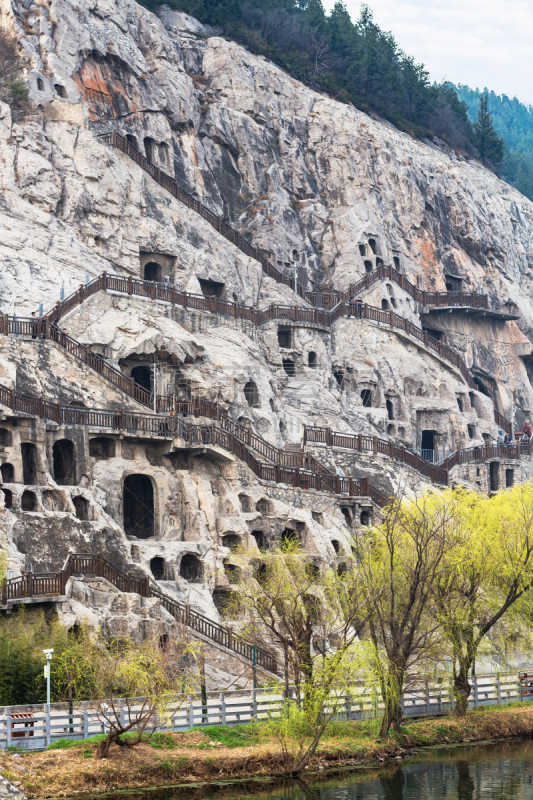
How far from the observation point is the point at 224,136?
241 feet

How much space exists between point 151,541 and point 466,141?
70468 millimetres

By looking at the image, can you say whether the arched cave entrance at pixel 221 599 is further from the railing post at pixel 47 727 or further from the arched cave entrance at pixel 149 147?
the arched cave entrance at pixel 149 147

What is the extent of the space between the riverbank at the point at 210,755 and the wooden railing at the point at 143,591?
197 inches

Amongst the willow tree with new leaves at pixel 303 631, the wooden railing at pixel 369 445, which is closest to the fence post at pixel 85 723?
the willow tree with new leaves at pixel 303 631

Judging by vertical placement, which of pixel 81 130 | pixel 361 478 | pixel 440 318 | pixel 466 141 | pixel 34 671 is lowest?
pixel 34 671

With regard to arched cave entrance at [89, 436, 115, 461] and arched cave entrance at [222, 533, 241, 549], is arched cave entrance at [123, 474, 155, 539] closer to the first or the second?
arched cave entrance at [89, 436, 115, 461]

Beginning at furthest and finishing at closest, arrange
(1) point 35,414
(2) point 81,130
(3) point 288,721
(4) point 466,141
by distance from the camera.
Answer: (4) point 466,141 → (2) point 81,130 → (1) point 35,414 → (3) point 288,721

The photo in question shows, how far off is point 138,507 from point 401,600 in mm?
15027

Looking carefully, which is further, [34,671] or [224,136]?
[224,136]

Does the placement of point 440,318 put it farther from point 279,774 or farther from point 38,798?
point 38,798

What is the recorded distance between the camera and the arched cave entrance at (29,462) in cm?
4362

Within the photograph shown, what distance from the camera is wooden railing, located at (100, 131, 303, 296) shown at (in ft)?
211

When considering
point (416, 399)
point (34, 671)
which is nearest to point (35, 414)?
point (34, 671)

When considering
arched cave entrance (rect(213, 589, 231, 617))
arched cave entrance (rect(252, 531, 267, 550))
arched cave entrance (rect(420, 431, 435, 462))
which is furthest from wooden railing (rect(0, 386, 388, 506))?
arched cave entrance (rect(420, 431, 435, 462))
